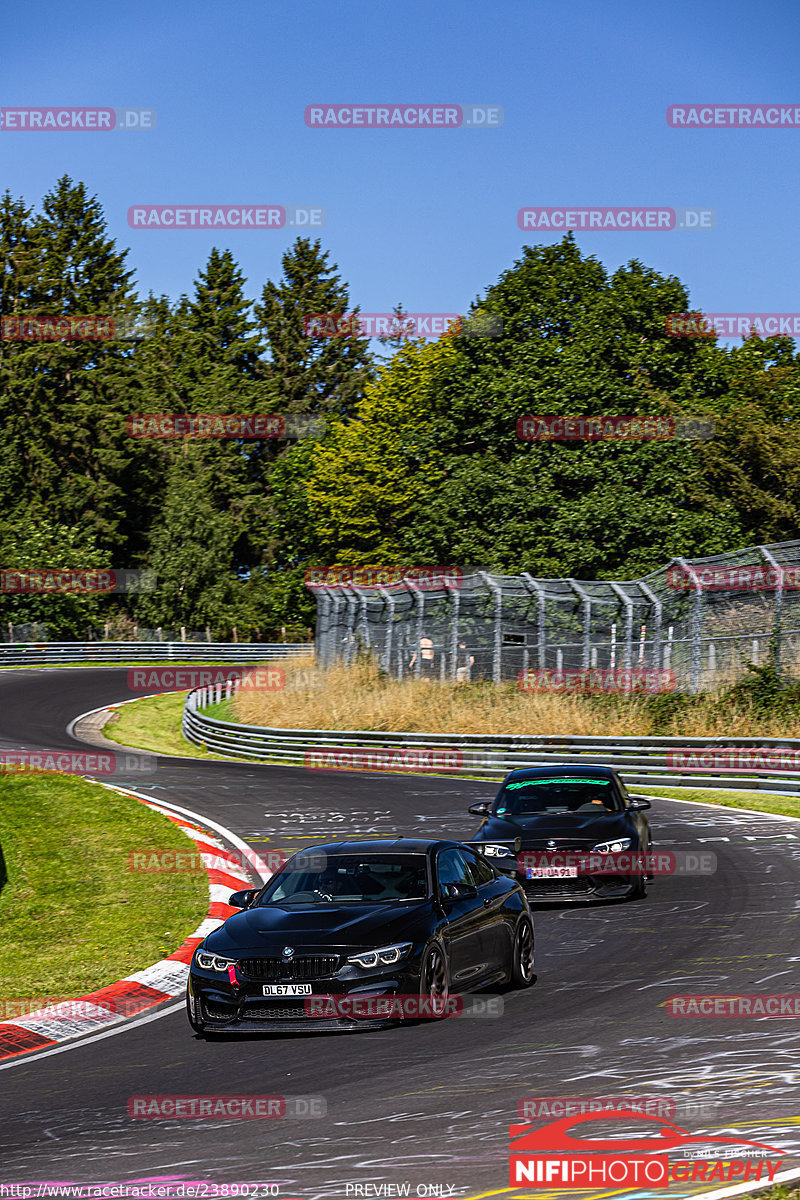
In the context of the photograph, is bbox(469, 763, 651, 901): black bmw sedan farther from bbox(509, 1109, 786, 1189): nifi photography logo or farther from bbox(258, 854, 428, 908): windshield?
bbox(509, 1109, 786, 1189): nifi photography logo

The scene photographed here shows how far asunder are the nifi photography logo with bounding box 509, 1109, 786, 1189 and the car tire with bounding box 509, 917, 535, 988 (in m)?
3.91

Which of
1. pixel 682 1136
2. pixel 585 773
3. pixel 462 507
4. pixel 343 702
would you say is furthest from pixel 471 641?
pixel 682 1136

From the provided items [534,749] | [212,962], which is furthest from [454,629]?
[212,962]

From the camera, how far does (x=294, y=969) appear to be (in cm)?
932

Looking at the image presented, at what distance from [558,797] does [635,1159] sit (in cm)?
993

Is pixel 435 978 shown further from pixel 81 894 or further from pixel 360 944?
pixel 81 894

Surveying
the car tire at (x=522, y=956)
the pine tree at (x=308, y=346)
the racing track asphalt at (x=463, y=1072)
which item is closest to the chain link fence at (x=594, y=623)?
the racing track asphalt at (x=463, y=1072)

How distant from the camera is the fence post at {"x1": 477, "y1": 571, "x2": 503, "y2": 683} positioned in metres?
35.8

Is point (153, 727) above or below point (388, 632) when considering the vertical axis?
below

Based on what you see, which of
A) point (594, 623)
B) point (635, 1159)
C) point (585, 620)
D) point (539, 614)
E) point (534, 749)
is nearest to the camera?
point (635, 1159)

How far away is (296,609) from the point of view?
84.1 meters

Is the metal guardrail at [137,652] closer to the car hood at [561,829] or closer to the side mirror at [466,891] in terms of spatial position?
the car hood at [561,829]

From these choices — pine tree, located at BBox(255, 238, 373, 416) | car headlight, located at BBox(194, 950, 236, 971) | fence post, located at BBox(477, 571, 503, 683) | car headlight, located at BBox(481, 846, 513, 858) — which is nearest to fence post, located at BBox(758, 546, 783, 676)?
fence post, located at BBox(477, 571, 503, 683)

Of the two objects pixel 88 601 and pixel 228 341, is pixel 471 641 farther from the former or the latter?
pixel 228 341
